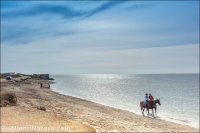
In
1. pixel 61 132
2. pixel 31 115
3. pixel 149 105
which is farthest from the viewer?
pixel 149 105

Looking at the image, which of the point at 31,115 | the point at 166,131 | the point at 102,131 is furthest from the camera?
the point at 166,131

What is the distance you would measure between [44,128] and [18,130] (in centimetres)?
139

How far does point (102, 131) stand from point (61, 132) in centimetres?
421

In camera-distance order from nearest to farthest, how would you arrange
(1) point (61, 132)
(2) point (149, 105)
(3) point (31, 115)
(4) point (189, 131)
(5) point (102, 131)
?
(1) point (61, 132) → (5) point (102, 131) → (3) point (31, 115) → (4) point (189, 131) → (2) point (149, 105)

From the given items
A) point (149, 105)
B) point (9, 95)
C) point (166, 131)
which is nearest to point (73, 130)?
point (166, 131)

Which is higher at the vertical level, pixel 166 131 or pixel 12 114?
pixel 12 114

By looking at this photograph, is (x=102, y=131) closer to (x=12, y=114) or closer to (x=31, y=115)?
(x=31, y=115)

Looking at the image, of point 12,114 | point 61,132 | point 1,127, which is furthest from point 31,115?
point 61,132

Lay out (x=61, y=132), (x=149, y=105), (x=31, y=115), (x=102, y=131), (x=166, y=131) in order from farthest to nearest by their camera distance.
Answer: (x=149, y=105) < (x=166, y=131) < (x=31, y=115) < (x=102, y=131) < (x=61, y=132)

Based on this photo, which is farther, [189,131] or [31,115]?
[189,131]

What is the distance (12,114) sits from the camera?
20672 mm

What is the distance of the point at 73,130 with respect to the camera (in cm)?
1648

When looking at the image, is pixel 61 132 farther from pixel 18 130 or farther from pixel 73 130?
pixel 18 130

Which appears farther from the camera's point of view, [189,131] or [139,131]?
[189,131]
